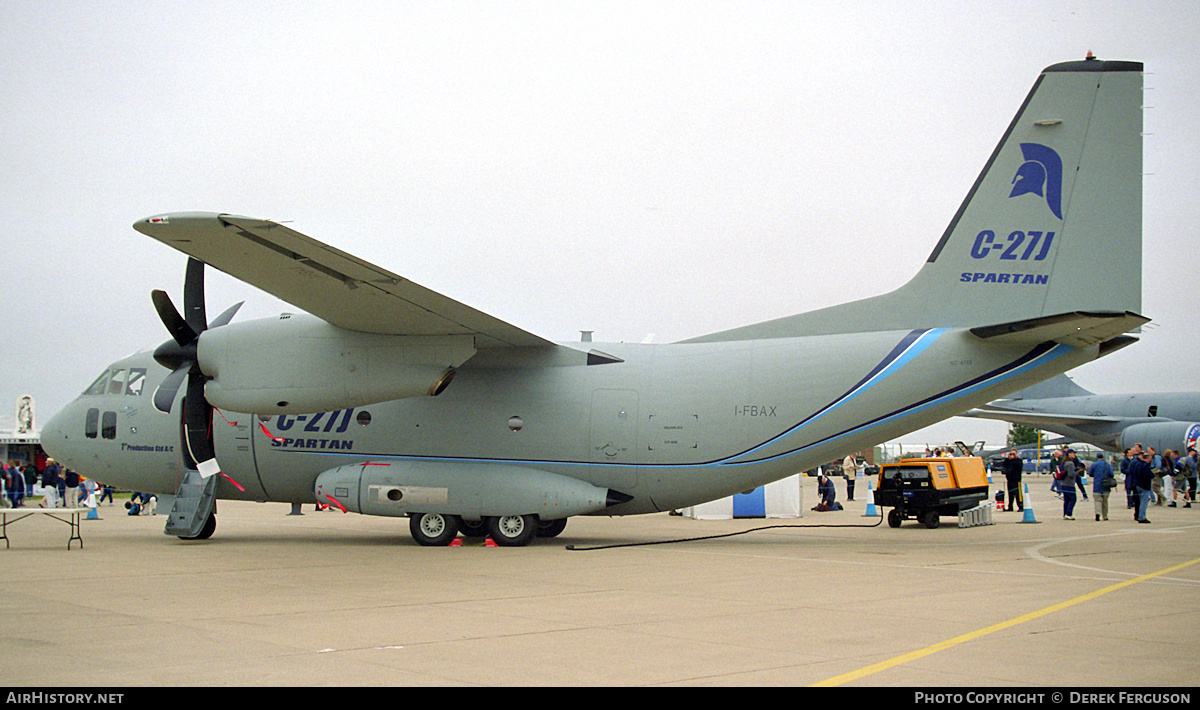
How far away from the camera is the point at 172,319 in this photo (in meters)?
16.5

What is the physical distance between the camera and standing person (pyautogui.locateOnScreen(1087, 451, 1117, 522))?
79.7 feet

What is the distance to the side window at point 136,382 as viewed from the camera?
18.3 meters

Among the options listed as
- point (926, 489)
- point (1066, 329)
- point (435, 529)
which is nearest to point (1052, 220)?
point (1066, 329)

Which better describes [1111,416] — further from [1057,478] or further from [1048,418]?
[1057,478]

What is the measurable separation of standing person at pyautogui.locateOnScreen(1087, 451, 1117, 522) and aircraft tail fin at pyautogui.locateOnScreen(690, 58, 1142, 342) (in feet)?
34.4

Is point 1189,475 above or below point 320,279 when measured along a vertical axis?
below

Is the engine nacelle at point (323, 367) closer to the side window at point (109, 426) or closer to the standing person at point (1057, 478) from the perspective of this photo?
the side window at point (109, 426)

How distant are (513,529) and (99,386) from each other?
349 inches

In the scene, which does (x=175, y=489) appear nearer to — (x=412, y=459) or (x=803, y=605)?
(x=412, y=459)

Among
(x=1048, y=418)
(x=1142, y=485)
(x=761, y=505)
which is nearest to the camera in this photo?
(x=1142, y=485)

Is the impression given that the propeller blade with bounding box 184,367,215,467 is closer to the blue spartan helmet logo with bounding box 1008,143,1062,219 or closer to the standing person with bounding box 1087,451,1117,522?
the blue spartan helmet logo with bounding box 1008,143,1062,219

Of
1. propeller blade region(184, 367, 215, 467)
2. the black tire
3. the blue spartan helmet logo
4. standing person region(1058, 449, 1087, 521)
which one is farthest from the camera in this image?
standing person region(1058, 449, 1087, 521)

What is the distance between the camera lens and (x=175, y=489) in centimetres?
1809

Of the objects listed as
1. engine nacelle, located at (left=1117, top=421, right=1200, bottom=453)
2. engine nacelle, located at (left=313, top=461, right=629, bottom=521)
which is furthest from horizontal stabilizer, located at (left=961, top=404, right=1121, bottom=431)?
engine nacelle, located at (left=313, top=461, right=629, bottom=521)
